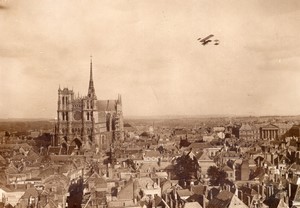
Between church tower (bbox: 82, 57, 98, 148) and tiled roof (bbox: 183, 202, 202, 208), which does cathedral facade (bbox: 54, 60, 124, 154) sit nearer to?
church tower (bbox: 82, 57, 98, 148)

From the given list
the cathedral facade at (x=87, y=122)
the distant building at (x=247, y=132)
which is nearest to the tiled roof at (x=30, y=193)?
the cathedral facade at (x=87, y=122)

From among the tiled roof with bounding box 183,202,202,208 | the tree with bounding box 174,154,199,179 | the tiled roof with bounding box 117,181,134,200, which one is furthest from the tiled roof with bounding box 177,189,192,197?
the tiled roof with bounding box 117,181,134,200

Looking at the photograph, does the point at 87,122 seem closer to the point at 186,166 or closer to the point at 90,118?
the point at 90,118

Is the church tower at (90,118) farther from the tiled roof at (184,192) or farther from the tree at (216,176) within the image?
the tree at (216,176)

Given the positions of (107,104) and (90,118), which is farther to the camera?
(90,118)

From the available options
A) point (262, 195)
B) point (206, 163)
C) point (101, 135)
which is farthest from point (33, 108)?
point (262, 195)

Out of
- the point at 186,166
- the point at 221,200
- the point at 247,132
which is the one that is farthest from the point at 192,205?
the point at 247,132
